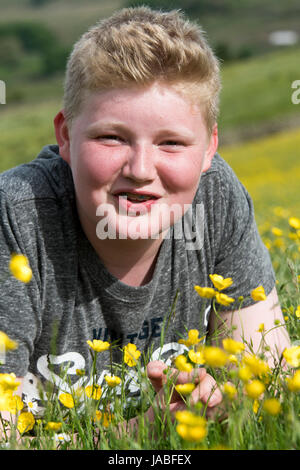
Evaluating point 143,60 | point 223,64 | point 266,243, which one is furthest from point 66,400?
point 223,64

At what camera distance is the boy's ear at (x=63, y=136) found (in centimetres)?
199

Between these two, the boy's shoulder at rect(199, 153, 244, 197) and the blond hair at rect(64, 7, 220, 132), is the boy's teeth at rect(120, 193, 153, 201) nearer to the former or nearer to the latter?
the blond hair at rect(64, 7, 220, 132)

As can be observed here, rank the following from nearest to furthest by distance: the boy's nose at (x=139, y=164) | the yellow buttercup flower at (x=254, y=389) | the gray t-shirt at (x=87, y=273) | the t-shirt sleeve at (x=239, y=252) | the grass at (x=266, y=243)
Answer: the yellow buttercup flower at (x=254, y=389) < the grass at (x=266, y=243) < the boy's nose at (x=139, y=164) < the gray t-shirt at (x=87, y=273) < the t-shirt sleeve at (x=239, y=252)

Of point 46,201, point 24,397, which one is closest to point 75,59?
point 46,201

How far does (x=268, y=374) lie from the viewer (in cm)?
148

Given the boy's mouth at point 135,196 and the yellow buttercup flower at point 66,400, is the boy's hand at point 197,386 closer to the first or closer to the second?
the yellow buttercup flower at point 66,400

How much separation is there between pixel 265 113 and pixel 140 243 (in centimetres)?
2839

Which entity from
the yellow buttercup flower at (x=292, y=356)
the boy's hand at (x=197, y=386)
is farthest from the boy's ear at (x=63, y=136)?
the yellow buttercup flower at (x=292, y=356)

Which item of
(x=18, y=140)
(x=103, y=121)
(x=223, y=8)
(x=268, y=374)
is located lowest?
(x=268, y=374)

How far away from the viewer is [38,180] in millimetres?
1985

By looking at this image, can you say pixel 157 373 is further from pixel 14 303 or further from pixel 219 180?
pixel 219 180

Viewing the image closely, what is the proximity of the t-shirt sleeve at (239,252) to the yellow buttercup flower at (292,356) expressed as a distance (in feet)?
2.74

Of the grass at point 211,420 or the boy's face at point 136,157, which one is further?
the boy's face at point 136,157
